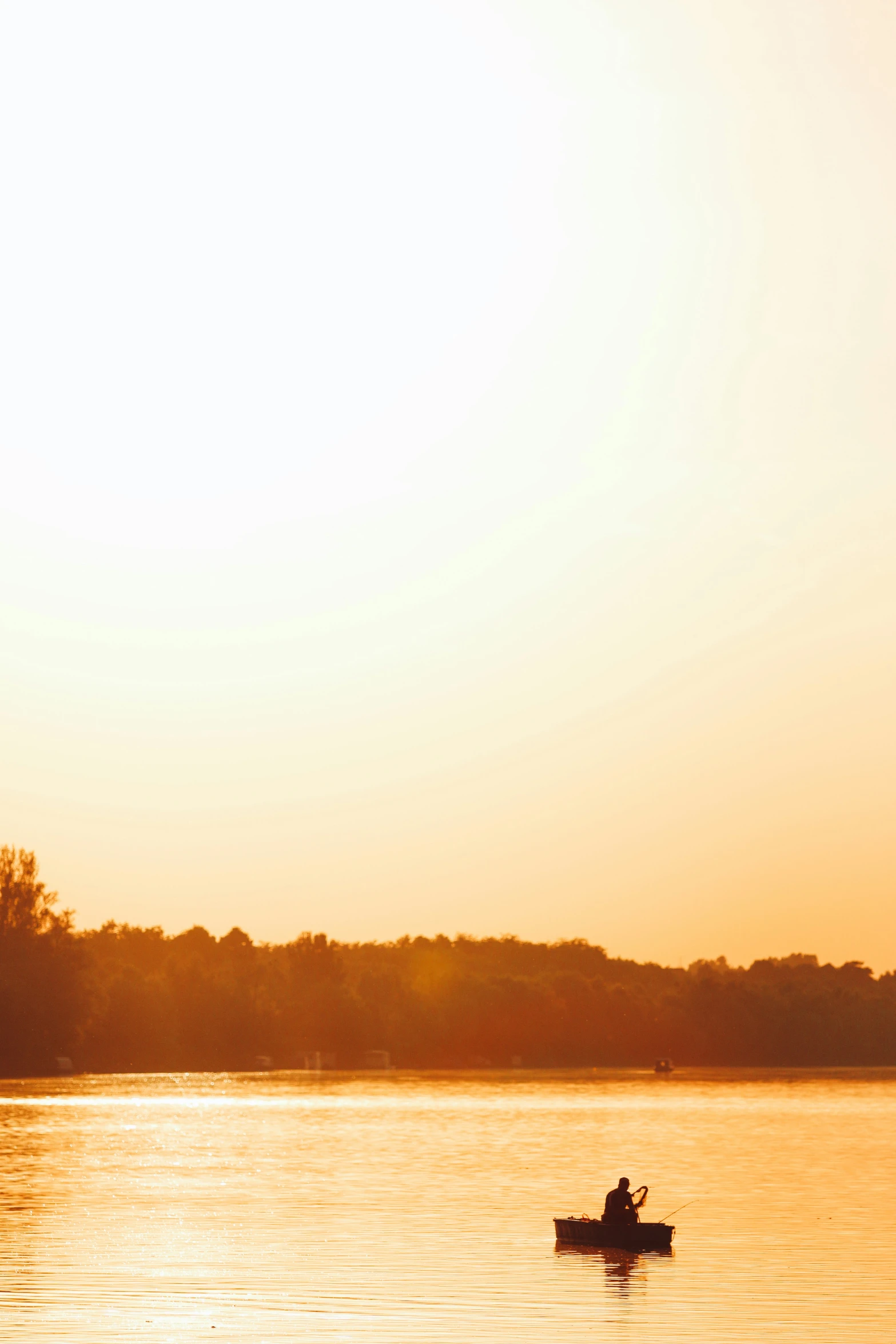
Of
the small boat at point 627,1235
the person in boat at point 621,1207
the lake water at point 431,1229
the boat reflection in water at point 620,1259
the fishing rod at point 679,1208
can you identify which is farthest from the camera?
the fishing rod at point 679,1208

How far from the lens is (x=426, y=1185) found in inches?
2916

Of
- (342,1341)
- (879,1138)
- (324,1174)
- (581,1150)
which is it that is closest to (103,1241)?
(342,1341)

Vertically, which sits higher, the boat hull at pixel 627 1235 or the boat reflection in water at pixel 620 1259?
the boat hull at pixel 627 1235

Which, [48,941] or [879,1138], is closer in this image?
[879,1138]

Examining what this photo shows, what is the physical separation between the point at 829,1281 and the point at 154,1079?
498 feet

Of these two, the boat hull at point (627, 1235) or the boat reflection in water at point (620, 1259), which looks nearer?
the boat reflection in water at point (620, 1259)

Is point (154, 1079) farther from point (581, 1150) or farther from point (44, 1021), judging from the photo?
point (581, 1150)

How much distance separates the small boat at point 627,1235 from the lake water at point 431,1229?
389 mm

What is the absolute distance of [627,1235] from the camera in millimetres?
50750

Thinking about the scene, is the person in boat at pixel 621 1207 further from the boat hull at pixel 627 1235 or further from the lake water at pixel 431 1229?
the lake water at pixel 431 1229

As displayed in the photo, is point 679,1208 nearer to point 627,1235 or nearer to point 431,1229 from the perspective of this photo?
point 431,1229

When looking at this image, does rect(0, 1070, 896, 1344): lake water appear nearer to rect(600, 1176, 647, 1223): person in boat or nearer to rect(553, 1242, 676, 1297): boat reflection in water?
rect(553, 1242, 676, 1297): boat reflection in water

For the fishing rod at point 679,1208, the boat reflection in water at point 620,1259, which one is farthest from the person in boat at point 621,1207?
the fishing rod at point 679,1208

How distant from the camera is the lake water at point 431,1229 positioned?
131ft
